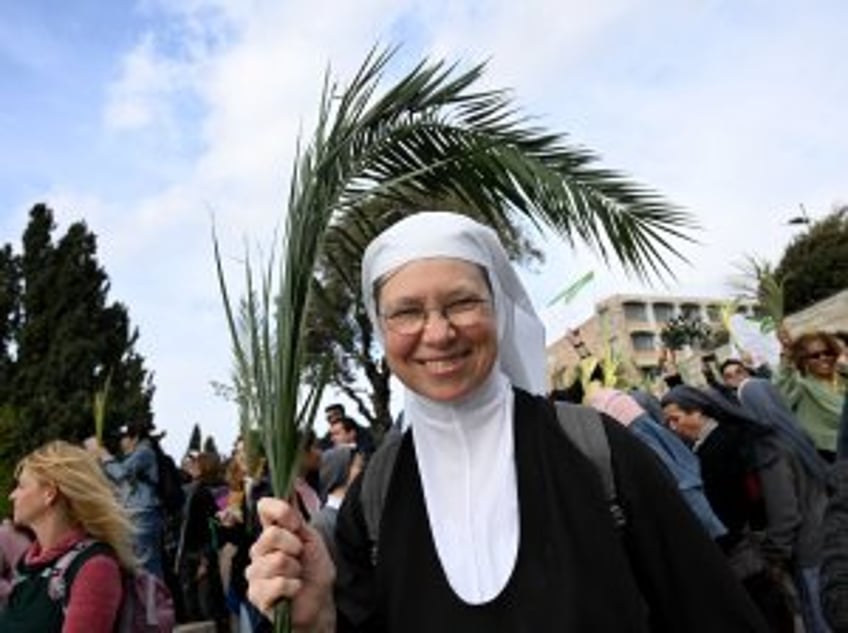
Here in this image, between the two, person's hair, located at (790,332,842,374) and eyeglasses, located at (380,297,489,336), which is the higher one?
person's hair, located at (790,332,842,374)

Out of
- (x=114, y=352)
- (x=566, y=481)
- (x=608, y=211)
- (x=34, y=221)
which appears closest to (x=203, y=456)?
(x=608, y=211)

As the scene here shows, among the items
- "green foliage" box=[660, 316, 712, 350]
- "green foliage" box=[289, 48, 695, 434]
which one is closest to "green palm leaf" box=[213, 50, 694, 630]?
"green foliage" box=[289, 48, 695, 434]

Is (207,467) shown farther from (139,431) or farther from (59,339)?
(59,339)

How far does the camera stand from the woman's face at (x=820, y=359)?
577cm

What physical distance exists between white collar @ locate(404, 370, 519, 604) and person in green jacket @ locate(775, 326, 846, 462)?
4.33 m

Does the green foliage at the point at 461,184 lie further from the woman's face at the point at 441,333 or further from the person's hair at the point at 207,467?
the person's hair at the point at 207,467

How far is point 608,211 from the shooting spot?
3.66 m

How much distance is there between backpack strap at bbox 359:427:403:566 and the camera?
1.92 m

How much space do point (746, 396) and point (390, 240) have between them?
4095mm

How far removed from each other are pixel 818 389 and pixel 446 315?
447 centimetres

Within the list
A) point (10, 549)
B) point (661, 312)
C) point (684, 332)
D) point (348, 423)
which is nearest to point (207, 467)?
point (348, 423)

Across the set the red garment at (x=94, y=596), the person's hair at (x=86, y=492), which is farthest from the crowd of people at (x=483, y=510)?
the person's hair at (x=86, y=492)

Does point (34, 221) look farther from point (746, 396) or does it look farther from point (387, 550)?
point (387, 550)

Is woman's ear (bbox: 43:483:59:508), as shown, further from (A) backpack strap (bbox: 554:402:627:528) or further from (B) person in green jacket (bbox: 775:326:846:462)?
(B) person in green jacket (bbox: 775:326:846:462)
